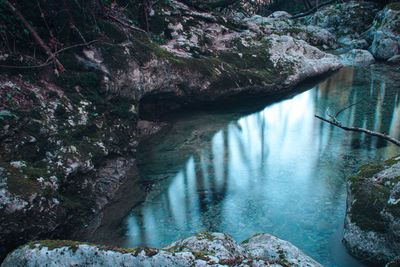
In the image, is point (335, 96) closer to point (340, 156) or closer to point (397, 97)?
point (397, 97)

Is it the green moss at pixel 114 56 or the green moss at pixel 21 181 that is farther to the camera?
the green moss at pixel 114 56

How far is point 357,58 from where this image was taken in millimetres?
14461

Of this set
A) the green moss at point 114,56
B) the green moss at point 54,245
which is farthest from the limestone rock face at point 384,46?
the green moss at point 54,245

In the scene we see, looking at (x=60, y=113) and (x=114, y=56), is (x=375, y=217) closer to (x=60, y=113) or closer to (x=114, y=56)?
(x=60, y=113)

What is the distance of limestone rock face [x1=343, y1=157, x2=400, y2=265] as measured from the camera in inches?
118

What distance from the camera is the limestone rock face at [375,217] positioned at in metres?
2.99

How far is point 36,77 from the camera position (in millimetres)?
4621

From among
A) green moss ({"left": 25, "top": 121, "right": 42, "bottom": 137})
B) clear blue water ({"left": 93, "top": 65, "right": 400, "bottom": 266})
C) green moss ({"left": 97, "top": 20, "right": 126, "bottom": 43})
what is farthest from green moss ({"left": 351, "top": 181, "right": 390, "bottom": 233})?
green moss ({"left": 97, "top": 20, "right": 126, "bottom": 43})

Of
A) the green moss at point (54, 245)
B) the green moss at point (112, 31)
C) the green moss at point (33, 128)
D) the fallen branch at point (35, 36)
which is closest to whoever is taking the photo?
the green moss at point (54, 245)

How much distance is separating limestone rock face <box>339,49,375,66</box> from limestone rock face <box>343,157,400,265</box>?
492 inches

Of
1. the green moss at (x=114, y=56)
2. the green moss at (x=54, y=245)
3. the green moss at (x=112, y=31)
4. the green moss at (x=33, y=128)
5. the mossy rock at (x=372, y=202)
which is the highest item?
the green moss at (x=112, y=31)

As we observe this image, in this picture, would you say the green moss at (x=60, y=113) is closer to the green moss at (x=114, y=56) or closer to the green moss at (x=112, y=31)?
the green moss at (x=114, y=56)

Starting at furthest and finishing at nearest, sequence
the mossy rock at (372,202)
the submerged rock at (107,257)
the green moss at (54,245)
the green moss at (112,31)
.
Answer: the green moss at (112,31) < the mossy rock at (372,202) < the green moss at (54,245) < the submerged rock at (107,257)

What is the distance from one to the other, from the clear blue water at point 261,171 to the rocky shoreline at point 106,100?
0.67 m
